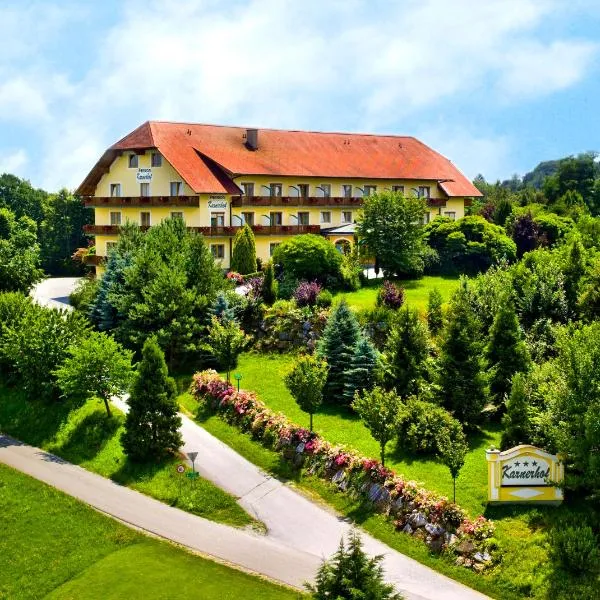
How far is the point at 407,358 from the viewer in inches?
1336

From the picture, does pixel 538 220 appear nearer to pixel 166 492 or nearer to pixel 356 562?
pixel 166 492

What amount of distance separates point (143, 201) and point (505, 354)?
33.9 meters

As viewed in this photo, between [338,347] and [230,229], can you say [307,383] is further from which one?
[230,229]

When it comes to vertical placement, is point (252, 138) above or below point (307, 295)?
above

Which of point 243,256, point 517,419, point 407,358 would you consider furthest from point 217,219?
point 517,419

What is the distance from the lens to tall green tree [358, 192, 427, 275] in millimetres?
51500

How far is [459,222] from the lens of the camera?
5722 cm

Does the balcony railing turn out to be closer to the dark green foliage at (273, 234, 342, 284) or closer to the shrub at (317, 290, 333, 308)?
the dark green foliage at (273, 234, 342, 284)

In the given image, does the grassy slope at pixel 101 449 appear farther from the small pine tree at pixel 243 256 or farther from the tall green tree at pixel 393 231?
the tall green tree at pixel 393 231

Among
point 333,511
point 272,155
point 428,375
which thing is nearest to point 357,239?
point 272,155

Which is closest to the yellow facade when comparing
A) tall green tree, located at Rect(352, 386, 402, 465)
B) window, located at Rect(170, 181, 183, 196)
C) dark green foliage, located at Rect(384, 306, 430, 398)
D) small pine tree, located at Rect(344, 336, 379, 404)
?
window, located at Rect(170, 181, 183, 196)

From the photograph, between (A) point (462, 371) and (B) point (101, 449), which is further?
(B) point (101, 449)

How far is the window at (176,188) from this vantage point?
194 ft

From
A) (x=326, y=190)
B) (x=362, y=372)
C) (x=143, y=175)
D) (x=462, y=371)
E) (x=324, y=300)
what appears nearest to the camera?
(x=462, y=371)
